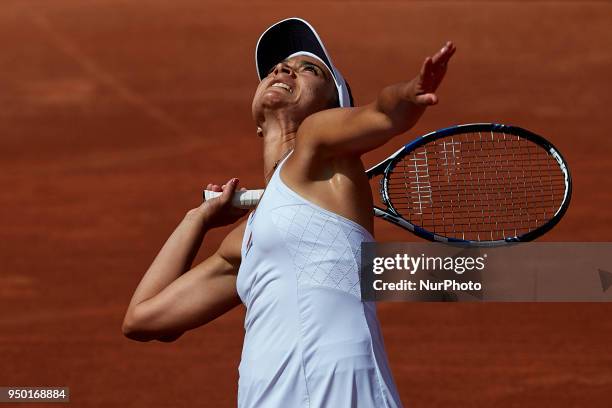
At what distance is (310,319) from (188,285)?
51 cm

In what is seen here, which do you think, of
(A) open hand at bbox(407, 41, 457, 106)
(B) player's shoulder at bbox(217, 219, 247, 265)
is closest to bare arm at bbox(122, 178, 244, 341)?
(B) player's shoulder at bbox(217, 219, 247, 265)

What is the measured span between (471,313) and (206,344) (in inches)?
41.9

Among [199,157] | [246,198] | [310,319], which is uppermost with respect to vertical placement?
[199,157]

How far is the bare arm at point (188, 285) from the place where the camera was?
7.70ft

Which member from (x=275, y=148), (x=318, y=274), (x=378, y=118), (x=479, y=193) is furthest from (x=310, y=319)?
Result: (x=479, y=193)

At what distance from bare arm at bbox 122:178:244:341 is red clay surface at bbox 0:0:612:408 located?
1.98m

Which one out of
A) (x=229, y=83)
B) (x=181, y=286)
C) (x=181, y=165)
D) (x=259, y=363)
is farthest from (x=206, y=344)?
(x=259, y=363)

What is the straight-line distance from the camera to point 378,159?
5016 mm

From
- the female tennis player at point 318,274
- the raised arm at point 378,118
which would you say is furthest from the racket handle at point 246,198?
the raised arm at point 378,118

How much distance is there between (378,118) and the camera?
183cm

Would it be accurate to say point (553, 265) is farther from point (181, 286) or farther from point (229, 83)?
point (229, 83)

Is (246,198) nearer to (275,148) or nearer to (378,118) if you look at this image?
(275,148)

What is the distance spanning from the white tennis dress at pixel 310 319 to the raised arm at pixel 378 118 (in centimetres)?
11

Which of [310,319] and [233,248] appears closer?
[310,319]
